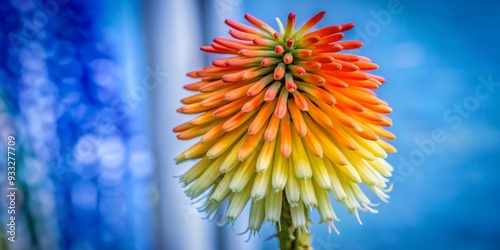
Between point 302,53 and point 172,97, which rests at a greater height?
point 172,97

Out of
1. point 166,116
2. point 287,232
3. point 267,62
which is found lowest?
point 287,232

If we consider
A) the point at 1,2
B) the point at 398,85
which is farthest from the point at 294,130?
the point at 1,2

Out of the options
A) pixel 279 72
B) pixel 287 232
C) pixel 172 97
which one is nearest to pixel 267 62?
pixel 279 72

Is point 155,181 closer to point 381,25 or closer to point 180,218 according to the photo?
point 180,218

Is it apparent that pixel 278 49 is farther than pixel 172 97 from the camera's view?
No

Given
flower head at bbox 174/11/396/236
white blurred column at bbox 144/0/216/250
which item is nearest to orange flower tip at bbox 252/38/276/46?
flower head at bbox 174/11/396/236

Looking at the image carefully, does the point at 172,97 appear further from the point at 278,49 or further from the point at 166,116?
the point at 278,49

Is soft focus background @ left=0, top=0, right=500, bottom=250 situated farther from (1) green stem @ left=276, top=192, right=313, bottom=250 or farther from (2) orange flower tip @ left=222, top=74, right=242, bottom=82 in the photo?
(2) orange flower tip @ left=222, top=74, right=242, bottom=82
